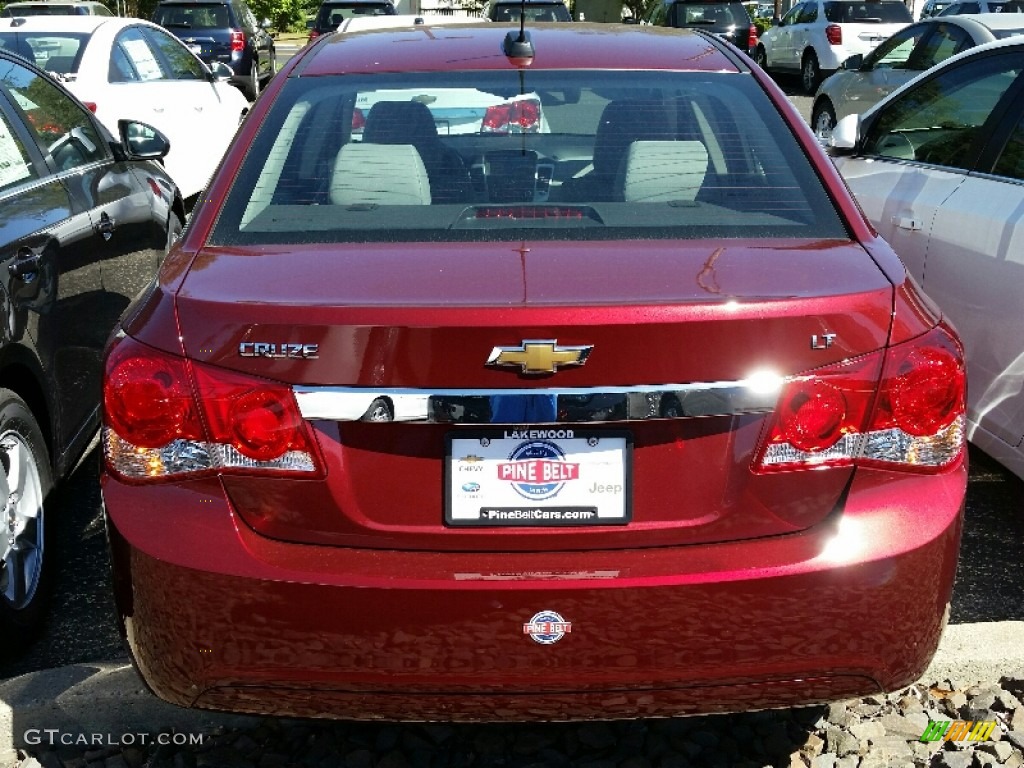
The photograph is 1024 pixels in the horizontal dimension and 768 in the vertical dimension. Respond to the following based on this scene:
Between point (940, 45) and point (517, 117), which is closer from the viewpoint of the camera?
point (517, 117)

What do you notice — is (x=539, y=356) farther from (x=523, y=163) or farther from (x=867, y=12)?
(x=867, y=12)

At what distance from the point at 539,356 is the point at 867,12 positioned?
22156 millimetres

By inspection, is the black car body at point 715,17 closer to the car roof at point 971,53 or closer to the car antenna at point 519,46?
the car roof at point 971,53

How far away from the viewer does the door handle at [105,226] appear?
4.73m

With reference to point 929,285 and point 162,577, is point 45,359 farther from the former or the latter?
point 929,285

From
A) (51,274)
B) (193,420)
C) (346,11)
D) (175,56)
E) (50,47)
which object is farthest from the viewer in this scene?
(346,11)

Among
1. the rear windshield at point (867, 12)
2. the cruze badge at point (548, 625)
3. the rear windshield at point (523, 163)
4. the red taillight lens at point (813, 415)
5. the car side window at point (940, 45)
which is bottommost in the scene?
the rear windshield at point (867, 12)

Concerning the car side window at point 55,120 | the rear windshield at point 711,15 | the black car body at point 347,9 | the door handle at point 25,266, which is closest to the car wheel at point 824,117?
the black car body at point 347,9

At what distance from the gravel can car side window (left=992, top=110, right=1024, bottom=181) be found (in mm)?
1967

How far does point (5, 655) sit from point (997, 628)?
2676 mm

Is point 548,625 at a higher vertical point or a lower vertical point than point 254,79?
higher

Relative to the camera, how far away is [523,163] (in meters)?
3.32

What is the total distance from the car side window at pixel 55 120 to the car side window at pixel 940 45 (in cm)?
763

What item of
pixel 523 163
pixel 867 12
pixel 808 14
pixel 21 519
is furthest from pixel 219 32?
pixel 523 163
